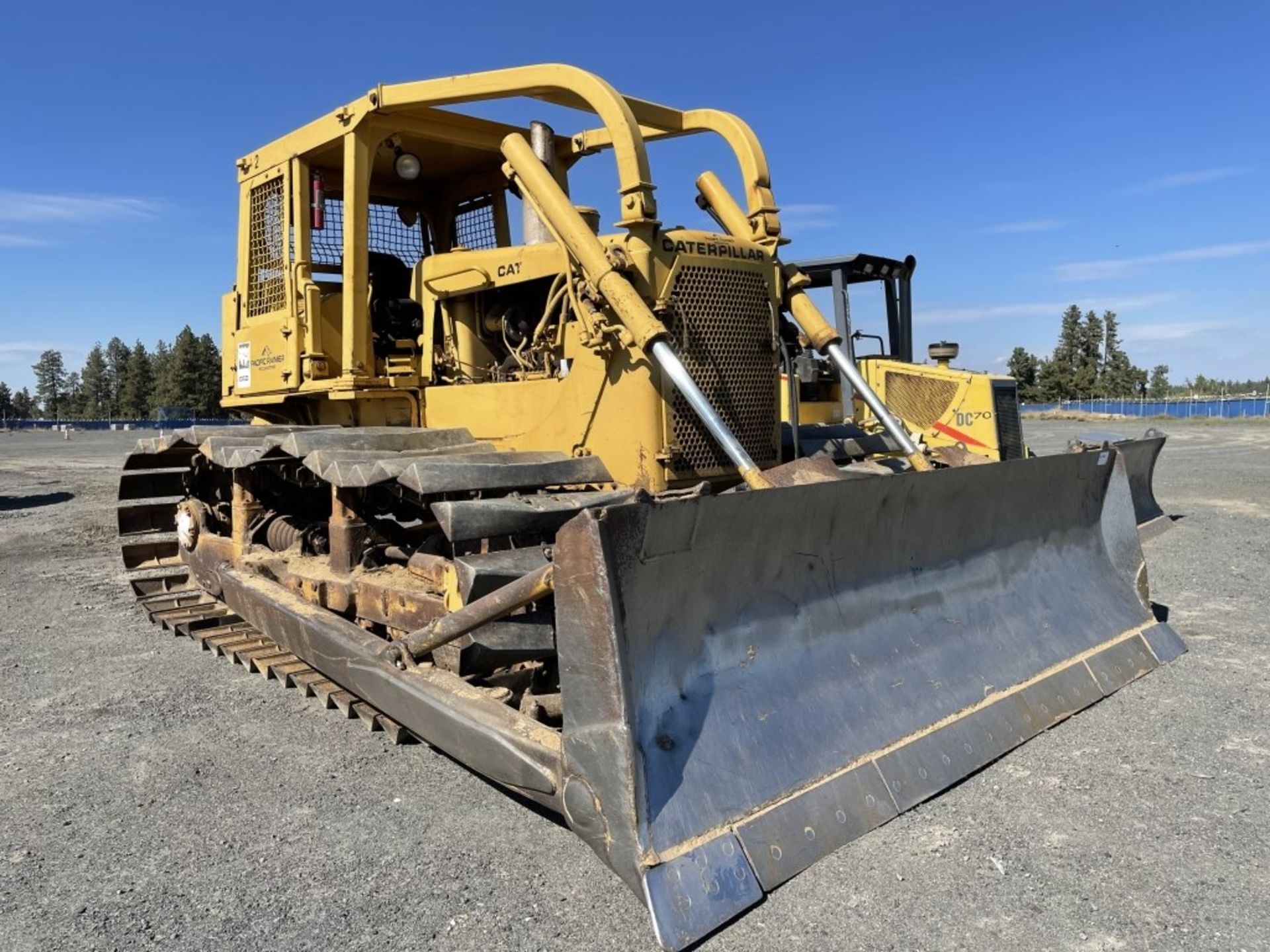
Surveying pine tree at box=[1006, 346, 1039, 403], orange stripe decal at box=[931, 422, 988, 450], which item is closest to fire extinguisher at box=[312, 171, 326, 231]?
orange stripe decal at box=[931, 422, 988, 450]

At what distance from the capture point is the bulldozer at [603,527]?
9.06 ft

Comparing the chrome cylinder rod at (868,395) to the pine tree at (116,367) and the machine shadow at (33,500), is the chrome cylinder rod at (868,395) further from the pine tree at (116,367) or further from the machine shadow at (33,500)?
the pine tree at (116,367)

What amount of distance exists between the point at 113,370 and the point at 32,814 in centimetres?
13544

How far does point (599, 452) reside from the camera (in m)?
4.50

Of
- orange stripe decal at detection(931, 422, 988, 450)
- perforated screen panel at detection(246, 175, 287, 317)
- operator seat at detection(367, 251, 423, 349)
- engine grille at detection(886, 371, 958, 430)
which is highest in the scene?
perforated screen panel at detection(246, 175, 287, 317)

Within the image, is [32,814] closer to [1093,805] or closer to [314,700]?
[314,700]

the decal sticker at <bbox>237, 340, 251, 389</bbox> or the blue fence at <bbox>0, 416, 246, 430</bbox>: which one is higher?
the blue fence at <bbox>0, 416, 246, 430</bbox>

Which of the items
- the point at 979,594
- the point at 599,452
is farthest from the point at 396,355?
the point at 979,594

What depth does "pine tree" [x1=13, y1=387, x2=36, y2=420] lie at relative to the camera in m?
A: 116

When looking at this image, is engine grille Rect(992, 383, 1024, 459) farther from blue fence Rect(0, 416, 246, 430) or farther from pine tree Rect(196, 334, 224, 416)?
pine tree Rect(196, 334, 224, 416)

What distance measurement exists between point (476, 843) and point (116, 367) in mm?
136716

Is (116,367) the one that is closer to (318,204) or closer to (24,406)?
(24,406)

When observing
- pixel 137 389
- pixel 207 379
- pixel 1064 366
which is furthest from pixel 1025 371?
pixel 137 389

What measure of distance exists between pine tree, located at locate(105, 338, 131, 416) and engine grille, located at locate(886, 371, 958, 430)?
4555 inches
